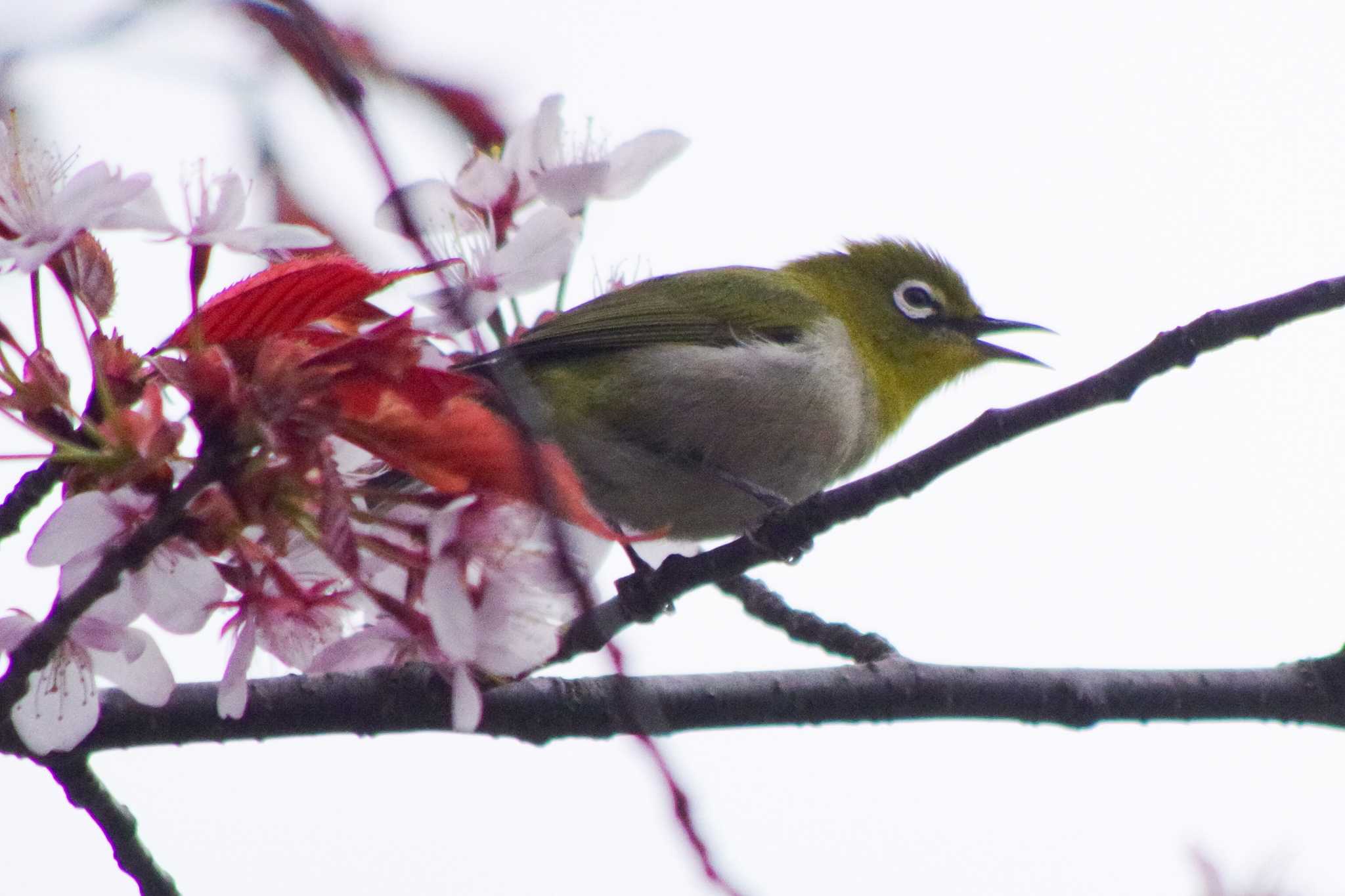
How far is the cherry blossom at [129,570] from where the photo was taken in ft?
7.45

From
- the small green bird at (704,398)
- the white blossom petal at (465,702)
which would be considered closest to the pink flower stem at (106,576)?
the white blossom petal at (465,702)

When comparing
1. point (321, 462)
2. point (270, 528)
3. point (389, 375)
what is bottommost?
point (270, 528)

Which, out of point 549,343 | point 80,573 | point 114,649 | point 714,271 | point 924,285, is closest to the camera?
point 80,573

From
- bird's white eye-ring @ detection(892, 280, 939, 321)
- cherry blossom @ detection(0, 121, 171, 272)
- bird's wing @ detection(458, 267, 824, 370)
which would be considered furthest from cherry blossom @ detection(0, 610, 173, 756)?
bird's white eye-ring @ detection(892, 280, 939, 321)

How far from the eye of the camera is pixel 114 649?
2.57 meters

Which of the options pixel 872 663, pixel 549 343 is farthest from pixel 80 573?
pixel 549 343

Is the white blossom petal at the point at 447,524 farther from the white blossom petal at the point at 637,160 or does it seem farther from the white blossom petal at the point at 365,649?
the white blossom petal at the point at 637,160

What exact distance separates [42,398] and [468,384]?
2.31 feet

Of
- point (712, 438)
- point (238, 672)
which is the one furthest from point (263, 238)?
point (712, 438)

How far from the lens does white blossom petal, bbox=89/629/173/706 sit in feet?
8.61

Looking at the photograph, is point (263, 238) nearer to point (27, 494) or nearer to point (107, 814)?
point (27, 494)

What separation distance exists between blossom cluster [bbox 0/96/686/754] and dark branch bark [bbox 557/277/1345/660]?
23 centimetres

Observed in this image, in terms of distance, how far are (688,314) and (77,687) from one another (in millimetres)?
3642

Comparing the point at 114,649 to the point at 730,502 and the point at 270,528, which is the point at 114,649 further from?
the point at 730,502
